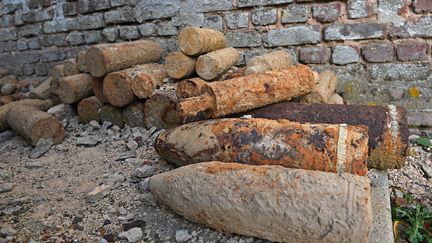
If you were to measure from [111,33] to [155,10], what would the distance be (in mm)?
764

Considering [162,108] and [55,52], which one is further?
[55,52]

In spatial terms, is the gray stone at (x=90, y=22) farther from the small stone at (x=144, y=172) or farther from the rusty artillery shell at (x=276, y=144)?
the rusty artillery shell at (x=276, y=144)

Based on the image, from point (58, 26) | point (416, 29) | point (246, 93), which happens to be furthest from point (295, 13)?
point (58, 26)

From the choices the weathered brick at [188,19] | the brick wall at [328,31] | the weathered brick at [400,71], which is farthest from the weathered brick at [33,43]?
the weathered brick at [400,71]

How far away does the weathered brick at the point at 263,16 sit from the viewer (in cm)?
351

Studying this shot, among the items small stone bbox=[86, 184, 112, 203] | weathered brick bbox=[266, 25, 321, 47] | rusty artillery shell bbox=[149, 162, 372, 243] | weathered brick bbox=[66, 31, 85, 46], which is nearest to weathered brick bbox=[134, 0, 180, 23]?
weathered brick bbox=[66, 31, 85, 46]

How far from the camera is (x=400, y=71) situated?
3.19 metres

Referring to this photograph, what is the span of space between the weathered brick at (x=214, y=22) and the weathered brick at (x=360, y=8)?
4.39 ft

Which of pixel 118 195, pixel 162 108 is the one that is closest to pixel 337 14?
pixel 162 108

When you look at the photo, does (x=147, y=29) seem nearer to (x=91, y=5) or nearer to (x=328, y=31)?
(x=91, y=5)

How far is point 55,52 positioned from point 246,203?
454cm

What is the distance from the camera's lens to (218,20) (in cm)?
376

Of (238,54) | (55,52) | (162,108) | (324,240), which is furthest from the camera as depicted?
(55,52)

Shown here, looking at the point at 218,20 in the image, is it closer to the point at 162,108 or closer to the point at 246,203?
the point at 162,108
